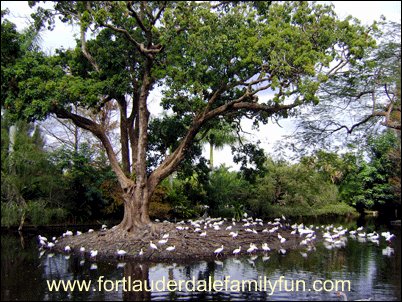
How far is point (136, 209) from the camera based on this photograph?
55.5 feet

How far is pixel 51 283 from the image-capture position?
35.3 feet

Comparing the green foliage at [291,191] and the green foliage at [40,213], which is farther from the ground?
the green foliage at [291,191]

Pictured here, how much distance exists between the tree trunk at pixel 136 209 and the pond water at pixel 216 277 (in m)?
2.61

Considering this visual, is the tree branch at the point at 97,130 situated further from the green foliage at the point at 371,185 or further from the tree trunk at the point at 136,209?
the green foliage at the point at 371,185

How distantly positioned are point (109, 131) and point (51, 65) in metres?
15.0

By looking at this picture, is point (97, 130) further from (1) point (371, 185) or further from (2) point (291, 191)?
(1) point (371, 185)

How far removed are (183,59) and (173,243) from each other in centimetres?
640

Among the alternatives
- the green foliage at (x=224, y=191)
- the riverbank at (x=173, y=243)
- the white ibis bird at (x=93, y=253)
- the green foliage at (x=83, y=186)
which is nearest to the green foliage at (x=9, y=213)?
the green foliage at (x=83, y=186)

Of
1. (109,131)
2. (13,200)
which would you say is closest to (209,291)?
(13,200)

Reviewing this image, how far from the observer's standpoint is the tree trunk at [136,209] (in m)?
16.7

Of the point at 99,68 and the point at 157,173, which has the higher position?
the point at 99,68

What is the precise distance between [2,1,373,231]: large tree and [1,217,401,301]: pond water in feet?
13.5

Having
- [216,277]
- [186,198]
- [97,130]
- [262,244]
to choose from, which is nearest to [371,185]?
[186,198]

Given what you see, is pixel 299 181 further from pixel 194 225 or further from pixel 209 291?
pixel 209 291
